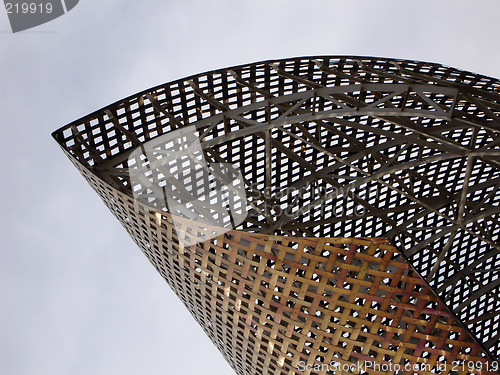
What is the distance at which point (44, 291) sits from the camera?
3206 cm

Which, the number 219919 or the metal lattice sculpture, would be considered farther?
the number 219919

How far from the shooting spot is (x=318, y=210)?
1301 cm

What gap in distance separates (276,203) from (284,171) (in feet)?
2.42

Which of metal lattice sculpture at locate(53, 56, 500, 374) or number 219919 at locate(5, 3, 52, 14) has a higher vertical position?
number 219919 at locate(5, 3, 52, 14)

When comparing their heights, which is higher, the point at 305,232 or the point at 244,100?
the point at 244,100

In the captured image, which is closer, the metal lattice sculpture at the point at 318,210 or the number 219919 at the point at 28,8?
the metal lattice sculpture at the point at 318,210

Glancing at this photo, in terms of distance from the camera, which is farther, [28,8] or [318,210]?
[28,8]

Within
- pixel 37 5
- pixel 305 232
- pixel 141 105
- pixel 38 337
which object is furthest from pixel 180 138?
pixel 38 337

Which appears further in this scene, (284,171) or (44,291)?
(44,291)

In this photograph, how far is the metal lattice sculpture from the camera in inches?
250

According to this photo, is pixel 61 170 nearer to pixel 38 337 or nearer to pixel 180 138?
pixel 38 337

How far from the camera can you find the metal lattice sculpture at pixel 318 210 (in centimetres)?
635

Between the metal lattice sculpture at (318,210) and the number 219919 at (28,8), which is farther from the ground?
the number 219919 at (28,8)

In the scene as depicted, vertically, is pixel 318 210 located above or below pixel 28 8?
below
